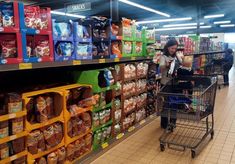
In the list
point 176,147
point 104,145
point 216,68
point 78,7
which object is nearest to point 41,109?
point 104,145

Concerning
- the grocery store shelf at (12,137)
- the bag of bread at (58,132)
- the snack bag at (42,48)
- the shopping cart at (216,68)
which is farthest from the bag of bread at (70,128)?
the shopping cart at (216,68)

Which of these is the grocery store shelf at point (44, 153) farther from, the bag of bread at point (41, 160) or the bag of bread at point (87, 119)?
the bag of bread at point (87, 119)

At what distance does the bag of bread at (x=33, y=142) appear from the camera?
230 cm

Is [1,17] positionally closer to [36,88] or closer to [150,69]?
[36,88]

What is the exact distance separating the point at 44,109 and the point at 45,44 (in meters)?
0.67

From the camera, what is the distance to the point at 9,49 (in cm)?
202

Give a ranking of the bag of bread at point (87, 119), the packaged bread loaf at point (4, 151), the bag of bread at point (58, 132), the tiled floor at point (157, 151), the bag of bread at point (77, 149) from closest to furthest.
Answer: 1. the packaged bread loaf at point (4, 151)
2. the bag of bread at point (58, 132)
3. the bag of bread at point (77, 149)
4. the bag of bread at point (87, 119)
5. the tiled floor at point (157, 151)

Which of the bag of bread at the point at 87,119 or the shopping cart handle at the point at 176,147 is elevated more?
the bag of bread at the point at 87,119

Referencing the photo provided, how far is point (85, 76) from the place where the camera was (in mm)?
3109

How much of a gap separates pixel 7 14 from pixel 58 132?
1303mm

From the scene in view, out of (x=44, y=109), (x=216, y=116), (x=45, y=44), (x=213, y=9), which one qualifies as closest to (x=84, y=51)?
(x=45, y=44)

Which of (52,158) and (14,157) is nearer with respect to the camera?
(14,157)

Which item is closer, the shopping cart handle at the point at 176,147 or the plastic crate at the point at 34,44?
the plastic crate at the point at 34,44

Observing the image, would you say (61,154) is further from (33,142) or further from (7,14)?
(7,14)
